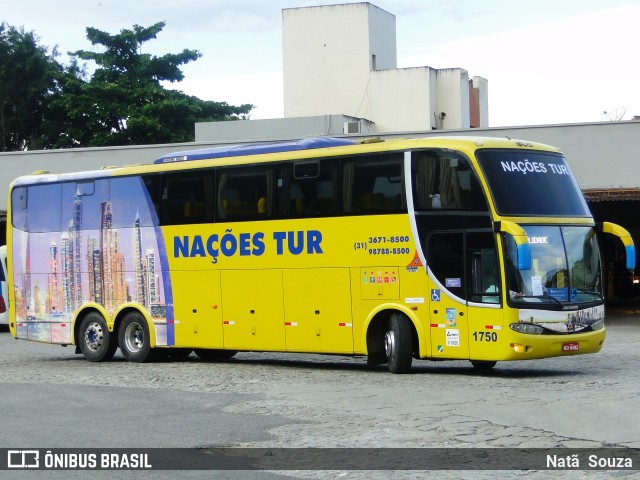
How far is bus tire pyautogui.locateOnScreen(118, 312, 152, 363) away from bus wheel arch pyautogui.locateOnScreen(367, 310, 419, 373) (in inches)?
205

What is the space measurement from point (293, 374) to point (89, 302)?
5.71m

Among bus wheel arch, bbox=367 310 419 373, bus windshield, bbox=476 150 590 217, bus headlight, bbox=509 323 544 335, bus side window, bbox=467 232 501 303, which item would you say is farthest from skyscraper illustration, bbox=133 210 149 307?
bus headlight, bbox=509 323 544 335

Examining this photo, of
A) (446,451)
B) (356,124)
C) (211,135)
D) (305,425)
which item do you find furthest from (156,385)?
(211,135)

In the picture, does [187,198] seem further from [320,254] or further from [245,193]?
[320,254]

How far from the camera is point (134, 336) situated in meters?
22.6

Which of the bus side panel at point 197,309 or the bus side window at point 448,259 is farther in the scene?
the bus side panel at point 197,309

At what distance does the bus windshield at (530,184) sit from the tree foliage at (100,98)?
4776 cm

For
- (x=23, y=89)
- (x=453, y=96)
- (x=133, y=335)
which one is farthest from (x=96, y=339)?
(x=23, y=89)

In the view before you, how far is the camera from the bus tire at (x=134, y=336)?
22.3 metres

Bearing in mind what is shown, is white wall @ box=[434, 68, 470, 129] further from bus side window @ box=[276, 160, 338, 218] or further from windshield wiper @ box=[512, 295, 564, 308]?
windshield wiper @ box=[512, 295, 564, 308]

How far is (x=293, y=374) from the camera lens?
19172mm

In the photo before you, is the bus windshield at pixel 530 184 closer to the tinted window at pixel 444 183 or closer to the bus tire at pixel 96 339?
the tinted window at pixel 444 183

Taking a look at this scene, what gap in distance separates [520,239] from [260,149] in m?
5.62

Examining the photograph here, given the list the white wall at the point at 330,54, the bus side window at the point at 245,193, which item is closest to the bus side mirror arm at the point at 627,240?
the bus side window at the point at 245,193
